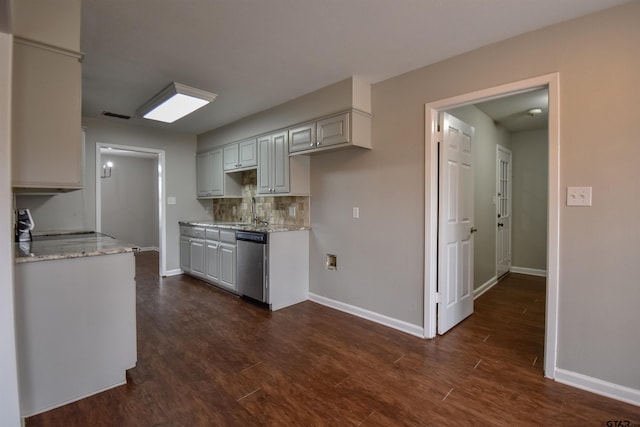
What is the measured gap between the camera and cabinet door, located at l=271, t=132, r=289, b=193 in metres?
3.70

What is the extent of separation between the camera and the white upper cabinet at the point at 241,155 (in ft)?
13.9

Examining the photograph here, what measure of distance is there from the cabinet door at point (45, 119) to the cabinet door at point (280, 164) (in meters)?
2.10

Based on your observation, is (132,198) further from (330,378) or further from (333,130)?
(330,378)

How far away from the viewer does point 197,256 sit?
474 centimetres

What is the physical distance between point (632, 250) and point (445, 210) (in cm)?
125

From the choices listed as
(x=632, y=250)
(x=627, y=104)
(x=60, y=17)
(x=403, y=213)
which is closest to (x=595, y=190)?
(x=632, y=250)

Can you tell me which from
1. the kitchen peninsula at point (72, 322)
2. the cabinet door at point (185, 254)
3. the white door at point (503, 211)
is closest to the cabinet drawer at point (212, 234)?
the cabinet door at point (185, 254)

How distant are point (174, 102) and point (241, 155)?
1278 millimetres

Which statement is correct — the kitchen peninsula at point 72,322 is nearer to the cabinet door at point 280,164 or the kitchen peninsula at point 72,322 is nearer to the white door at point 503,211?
the cabinet door at point 280,164

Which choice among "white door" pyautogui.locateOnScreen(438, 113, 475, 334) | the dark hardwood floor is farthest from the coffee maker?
"white door" pyautogui.locateOnScreen(438, 113, 475, 334)

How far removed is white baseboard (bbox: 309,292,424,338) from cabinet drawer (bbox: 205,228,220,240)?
1539 millimetres

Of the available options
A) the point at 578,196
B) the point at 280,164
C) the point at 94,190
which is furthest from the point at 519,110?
the point at 94,190

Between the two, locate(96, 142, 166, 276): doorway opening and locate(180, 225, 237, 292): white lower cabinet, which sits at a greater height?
locate(96, 142, 166, 276): doorway opening

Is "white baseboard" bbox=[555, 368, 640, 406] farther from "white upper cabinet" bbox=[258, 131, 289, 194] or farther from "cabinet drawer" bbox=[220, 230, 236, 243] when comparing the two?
"cabinet drawer" bbox=[220, 230, 236, 243]
